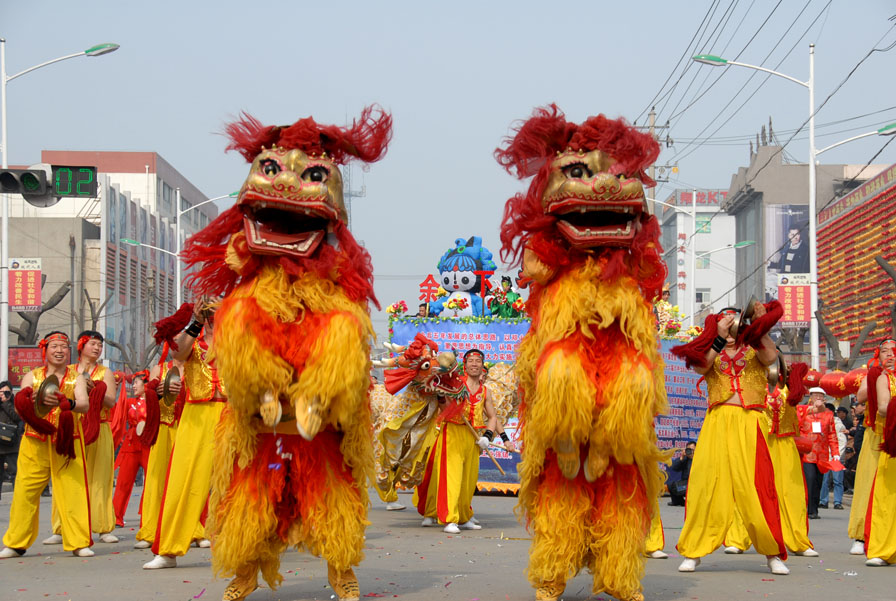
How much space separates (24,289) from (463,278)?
10.1m

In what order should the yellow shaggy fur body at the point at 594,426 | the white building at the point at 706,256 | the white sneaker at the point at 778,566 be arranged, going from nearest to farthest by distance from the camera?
1. the yellow shaggy fur body at the point at 594,426
2. the white sneaker at the point at 778,566
3. the white building at the point at 706,256

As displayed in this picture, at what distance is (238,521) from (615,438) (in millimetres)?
2162

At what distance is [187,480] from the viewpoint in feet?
27.5

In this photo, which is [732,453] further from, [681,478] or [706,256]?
[706,256]

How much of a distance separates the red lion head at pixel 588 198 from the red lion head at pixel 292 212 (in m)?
0.98

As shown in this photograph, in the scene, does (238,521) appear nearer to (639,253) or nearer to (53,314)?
(639,253)

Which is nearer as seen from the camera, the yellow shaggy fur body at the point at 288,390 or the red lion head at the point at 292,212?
the yellow shaggy fur body at the point at 288,390

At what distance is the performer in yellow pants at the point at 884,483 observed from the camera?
895 centimetres

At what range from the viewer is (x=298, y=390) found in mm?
6367

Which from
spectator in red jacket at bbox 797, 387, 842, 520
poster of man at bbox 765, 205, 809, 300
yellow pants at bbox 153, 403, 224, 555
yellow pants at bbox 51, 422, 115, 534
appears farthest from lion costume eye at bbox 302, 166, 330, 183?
poster of man at bbox 765, 205, 809, 300

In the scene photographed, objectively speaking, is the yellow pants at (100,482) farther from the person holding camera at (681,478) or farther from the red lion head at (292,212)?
the person holding camera at (681,478)

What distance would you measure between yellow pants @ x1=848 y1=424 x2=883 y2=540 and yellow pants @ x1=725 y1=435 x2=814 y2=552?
1.34ft

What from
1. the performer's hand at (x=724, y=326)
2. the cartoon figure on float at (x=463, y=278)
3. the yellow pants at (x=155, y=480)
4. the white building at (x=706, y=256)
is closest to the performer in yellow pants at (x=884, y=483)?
the performer's hand at (x=724, y=326)

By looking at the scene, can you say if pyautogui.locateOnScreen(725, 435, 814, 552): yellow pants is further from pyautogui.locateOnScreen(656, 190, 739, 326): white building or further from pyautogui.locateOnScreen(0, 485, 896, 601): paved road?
pyautogui.locateOnScreen(656, 190, 739, 326): white building
